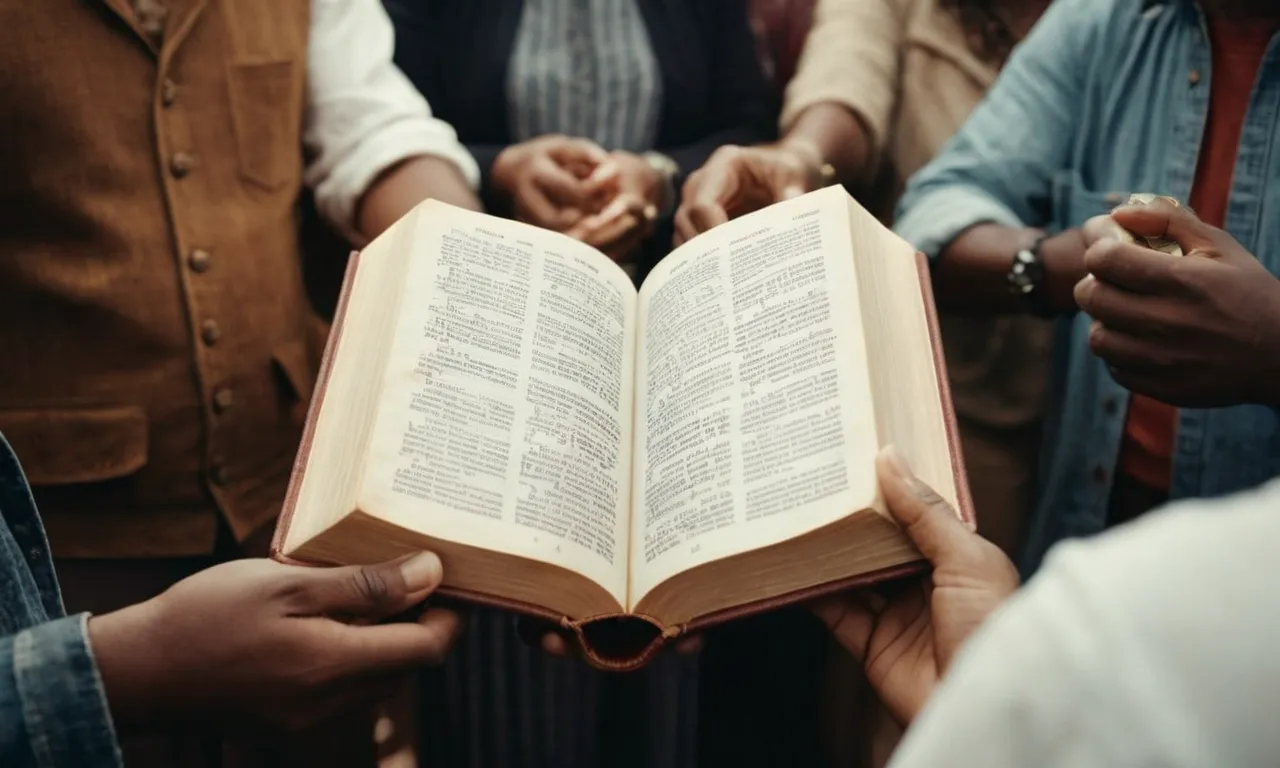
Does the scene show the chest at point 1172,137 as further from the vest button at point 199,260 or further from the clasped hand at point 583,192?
the vest button at point 199,260

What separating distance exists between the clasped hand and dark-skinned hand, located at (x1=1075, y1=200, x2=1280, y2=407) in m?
0.54

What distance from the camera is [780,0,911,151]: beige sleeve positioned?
1.58m

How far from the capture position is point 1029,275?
1.27 meters

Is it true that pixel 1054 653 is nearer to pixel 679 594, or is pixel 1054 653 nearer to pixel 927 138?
pixel 679 594

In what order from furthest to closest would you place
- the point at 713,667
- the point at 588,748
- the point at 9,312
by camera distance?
the point at 713,667 < the point at 588,748 < the point at 9,312

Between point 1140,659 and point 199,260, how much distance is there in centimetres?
109

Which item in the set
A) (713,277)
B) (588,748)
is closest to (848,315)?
(713,277)

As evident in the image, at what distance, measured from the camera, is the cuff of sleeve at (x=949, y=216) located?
1.32 metres

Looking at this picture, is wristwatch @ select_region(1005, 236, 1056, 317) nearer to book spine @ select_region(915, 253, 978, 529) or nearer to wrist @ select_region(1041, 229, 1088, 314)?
wrist @ select_region(1041, 229, 1088, 314)

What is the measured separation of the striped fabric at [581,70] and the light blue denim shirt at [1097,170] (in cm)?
41

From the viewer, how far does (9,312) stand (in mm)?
1150

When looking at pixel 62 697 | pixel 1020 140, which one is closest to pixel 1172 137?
pixel 1020 140

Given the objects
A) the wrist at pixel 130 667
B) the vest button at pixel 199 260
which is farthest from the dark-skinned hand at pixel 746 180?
the wrist at pixel 130 667

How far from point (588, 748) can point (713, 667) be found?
34 cm
